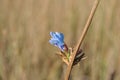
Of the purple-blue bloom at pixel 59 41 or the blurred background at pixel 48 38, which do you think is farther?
the blurred background at pixel 48 38

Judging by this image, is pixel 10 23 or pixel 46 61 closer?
pixel 46 61

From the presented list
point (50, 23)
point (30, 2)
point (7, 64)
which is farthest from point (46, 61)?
point (30, 2)

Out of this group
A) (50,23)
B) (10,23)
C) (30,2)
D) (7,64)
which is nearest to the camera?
(7,64)

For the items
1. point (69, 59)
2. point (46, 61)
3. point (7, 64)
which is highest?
point (69, 59)

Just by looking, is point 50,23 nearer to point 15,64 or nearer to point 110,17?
point 110,17

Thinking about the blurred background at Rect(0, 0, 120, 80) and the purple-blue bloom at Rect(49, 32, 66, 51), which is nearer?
the purple-blue bloom at Rect(49, 32, 66, 51)

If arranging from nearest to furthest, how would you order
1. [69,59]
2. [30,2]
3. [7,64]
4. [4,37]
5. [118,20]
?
1. [69,59]
2. [7,64]
3. [4,37]
4. [118,20]
5. [30,2]

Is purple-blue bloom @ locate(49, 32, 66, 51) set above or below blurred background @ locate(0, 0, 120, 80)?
above

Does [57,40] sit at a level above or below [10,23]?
above

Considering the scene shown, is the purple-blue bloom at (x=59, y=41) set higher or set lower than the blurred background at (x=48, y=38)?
higher
